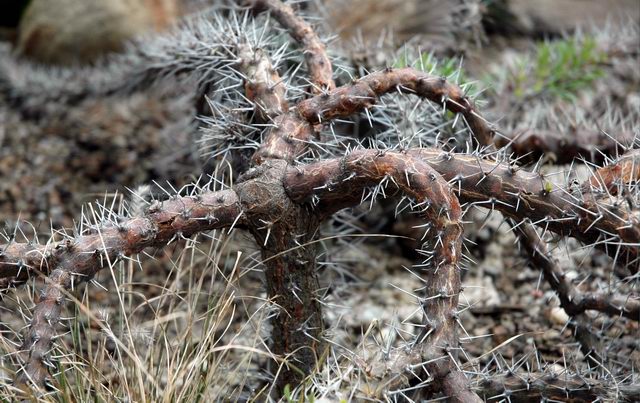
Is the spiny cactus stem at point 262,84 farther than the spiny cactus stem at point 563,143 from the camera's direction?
No

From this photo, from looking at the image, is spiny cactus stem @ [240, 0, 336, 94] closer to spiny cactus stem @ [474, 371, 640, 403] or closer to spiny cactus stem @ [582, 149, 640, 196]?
spiny cactus stem @ [582, 149, 640, 196]

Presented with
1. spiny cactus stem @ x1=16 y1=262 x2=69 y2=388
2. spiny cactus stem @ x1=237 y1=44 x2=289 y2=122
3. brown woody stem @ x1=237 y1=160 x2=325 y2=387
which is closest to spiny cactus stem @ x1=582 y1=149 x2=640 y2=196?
brown woody stem @ x1=237 y1=160 x2=325 y2=387

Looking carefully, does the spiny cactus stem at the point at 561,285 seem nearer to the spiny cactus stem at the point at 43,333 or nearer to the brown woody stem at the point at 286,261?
the brown woody stem at the point at 286,261

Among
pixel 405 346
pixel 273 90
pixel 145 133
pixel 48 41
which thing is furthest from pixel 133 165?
pixel 405 346

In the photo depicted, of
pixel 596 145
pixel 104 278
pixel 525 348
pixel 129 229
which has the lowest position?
pixel 525 348

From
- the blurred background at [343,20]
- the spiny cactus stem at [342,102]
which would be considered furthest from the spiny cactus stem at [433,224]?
the blurred background at [343,20]

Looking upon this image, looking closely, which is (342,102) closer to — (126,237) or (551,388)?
(126,237)

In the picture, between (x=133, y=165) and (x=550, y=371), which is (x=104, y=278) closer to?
(x=133, y=165)
